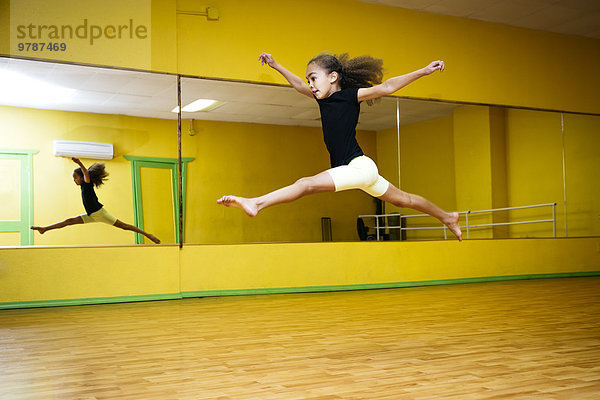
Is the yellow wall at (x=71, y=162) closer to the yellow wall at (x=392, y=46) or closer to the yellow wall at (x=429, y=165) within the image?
the yellow wall at (x=392, y=46)

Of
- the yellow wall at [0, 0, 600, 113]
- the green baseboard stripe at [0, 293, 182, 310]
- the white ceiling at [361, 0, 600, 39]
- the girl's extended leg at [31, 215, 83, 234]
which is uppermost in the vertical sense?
the white ceiling at [361, 0, 600, 39]

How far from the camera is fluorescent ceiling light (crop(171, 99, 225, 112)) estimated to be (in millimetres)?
5832

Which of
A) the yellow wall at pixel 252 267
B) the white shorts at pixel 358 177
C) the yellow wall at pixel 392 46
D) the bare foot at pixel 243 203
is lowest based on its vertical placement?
the yellow wall at pixel 252 267

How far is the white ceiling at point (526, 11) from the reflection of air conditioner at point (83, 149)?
11.2ft

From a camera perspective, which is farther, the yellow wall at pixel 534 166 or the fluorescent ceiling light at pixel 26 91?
the yellow wall at pixel 534 166

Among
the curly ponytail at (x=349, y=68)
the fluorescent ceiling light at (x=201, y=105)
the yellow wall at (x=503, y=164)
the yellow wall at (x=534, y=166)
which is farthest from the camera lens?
the yellow wall at (x=534, y=166)

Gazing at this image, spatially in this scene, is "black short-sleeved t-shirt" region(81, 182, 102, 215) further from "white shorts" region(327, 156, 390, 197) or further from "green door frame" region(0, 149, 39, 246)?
"white shorts" region(327, 156, 390, 197)

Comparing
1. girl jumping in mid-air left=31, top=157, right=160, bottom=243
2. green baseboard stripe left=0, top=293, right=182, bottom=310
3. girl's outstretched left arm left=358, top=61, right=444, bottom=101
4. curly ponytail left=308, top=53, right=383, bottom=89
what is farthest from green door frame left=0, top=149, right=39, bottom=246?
girl's outstretched left arm left=358, top=61, right=444, bottom=101

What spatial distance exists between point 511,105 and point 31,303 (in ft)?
20.0

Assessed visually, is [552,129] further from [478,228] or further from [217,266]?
[217,266]

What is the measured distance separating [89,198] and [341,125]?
10.2ft

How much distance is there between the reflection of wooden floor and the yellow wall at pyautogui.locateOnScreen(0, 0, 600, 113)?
2.54 meters

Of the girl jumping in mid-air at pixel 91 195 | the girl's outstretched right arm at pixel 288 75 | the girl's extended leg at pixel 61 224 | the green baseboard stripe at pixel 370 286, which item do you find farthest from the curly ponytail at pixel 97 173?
the girl's outstretched right arm at pixel 288 75

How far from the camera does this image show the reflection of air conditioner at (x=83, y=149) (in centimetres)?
535
